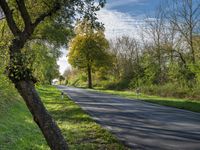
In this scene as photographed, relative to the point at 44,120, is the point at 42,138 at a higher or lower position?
lower

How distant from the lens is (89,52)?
262 ft

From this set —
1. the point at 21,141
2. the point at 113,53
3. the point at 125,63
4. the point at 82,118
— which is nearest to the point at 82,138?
the point at 21,141

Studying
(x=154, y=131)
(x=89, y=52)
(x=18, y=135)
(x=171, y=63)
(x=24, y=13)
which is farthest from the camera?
(x=89, y=52)

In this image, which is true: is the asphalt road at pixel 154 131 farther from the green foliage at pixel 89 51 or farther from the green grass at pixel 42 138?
the green foliage at pixel 89 51

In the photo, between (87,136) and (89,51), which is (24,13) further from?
(89,51)

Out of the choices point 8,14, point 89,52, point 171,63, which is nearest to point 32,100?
point 8,14

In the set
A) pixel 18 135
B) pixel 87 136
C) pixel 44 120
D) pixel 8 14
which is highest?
pixel 8 14

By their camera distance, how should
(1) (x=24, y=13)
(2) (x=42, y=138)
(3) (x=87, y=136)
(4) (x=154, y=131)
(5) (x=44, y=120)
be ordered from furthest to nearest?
(4) (x=154, y=131) < (3) (x=87, y=136) < (2) (x=42, y=138) < (1) (x=24, y=13) < (5) (x=44, y=120)

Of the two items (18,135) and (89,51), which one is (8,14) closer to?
(18,135)

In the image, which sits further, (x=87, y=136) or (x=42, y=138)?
(x=87, y=136)

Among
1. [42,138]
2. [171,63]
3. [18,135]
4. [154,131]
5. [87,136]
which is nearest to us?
[18,135]

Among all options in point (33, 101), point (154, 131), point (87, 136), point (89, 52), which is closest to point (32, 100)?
point (33, 101)

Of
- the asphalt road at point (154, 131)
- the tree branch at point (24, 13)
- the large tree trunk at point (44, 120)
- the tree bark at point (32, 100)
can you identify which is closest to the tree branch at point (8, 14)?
the tree branch at point (24, 13)

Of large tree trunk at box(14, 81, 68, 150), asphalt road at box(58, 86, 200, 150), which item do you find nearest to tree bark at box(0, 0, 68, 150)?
large tree trunk at box(14, 81, 68, 150)
